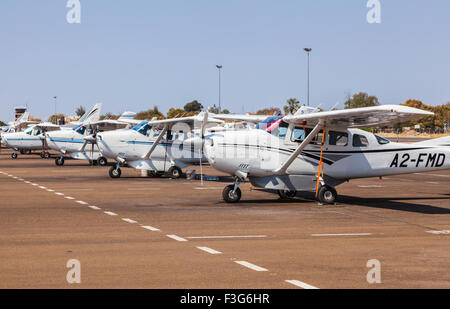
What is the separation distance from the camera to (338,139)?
1772cm

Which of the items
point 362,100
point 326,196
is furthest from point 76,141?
point 362,100

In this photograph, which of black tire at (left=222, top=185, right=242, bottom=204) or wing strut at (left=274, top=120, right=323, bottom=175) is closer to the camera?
wing strut at (left=274, top=120, right=323, bottom=175)

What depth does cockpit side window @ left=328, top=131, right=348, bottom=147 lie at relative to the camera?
57.9ft

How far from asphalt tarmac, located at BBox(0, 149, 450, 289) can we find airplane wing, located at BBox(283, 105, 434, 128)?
2176 mm

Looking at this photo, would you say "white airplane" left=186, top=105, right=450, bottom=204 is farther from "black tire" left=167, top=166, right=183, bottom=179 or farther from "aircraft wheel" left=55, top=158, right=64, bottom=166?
"aircraft wheel" left=55, top=158, right=64, bottom=166

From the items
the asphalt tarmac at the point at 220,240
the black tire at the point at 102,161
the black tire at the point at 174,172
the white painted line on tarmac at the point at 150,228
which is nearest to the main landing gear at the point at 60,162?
the black tire at the point at 102,161

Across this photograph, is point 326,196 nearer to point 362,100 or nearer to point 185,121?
point 185,121

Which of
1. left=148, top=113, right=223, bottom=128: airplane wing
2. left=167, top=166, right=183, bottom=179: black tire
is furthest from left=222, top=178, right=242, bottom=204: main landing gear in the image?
left=167, top=166, right=183, bottom=179: black tire

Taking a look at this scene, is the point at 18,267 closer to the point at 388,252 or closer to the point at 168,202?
the point at 388,252

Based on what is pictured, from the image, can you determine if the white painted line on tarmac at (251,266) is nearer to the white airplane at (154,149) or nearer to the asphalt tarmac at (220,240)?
the asphalt tarmac at (220,240)

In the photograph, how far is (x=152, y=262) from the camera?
895 centimetres
